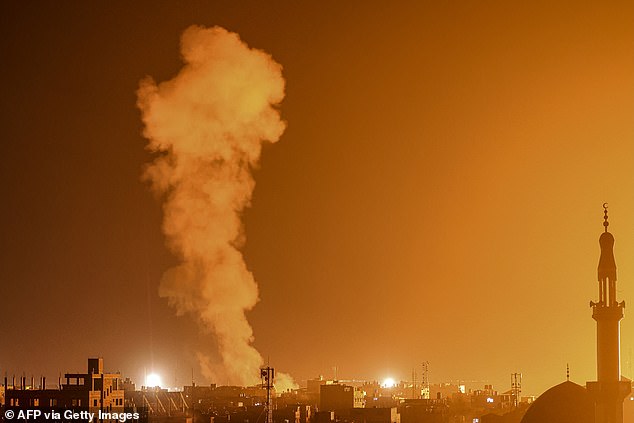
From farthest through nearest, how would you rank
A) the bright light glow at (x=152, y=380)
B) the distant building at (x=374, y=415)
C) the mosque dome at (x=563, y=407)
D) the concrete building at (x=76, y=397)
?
1. the bright light glow at (x=152, y=380)
2. the distant building at (x=374, y=415)
3. the concrete building at (x=76, y=397)
4. the mosque dome at (x=563, y=407)

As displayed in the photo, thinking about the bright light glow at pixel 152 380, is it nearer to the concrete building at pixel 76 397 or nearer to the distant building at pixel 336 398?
the distant building at pixel 336 398

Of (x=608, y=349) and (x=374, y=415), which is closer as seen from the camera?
(x=608, y=349)

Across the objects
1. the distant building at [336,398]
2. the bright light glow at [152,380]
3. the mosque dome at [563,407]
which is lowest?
the mosque dome at [563,407]

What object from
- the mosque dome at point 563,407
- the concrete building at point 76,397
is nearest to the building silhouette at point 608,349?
the mosque dome at point 563,407

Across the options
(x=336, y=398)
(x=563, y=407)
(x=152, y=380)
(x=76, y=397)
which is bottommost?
(x=563, y=407)

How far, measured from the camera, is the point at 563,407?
73.9 meters

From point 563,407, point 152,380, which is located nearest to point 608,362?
point 563,407

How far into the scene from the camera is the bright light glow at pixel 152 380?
14034cm

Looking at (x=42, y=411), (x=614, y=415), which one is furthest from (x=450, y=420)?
(x=614, y=415)

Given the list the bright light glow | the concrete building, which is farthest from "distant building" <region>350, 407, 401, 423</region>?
the bright light glow

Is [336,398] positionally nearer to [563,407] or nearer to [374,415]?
[374,415]

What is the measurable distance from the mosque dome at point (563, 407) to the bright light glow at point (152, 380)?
233 feet

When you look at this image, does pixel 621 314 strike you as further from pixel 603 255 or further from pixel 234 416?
pixel 234 416

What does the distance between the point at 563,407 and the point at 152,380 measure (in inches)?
3007
